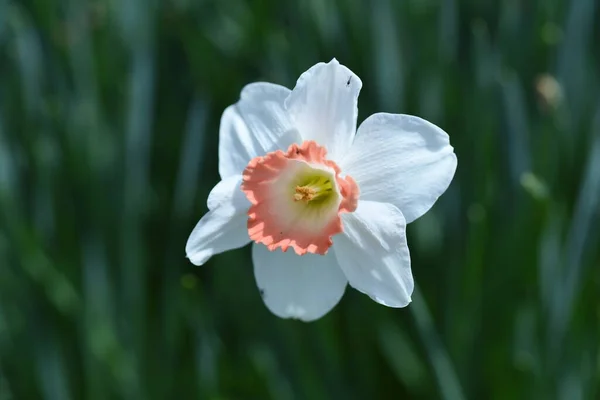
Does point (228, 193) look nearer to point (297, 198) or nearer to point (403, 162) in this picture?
point (297, 198)

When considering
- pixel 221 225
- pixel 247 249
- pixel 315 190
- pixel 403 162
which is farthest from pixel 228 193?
pixel 247 249

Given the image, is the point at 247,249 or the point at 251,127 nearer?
the point at 251,127

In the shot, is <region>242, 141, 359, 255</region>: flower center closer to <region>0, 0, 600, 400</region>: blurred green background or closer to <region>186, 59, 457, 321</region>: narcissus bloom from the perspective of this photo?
<region>186, 59, 457, 321</region>: narcissus bloom

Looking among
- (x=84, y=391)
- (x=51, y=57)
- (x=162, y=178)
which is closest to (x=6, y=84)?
(x=51, y=57)

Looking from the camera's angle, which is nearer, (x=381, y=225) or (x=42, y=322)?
(x=381, y=225)

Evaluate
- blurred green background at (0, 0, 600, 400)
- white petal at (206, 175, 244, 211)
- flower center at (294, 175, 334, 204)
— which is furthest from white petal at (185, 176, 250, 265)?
blurred green background at (0, 0, 600, 400)

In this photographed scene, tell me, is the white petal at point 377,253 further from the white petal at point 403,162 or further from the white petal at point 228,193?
the white petal at point 228,193

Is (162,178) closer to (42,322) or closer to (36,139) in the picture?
(36,139)
